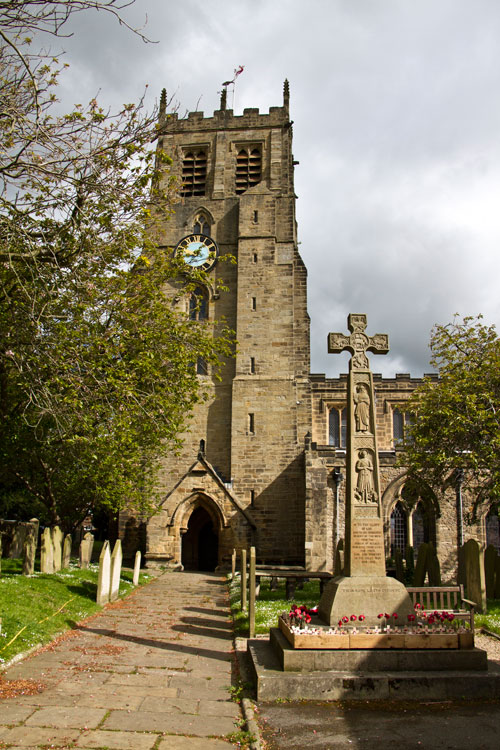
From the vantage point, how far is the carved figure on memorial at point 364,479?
800 centimetres

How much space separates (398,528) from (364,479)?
1740 cm

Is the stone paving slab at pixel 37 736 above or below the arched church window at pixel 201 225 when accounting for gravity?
below

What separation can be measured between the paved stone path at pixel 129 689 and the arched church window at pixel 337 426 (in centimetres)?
1934

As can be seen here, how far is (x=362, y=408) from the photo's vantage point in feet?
27.5

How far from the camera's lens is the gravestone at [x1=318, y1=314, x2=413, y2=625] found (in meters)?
7.24

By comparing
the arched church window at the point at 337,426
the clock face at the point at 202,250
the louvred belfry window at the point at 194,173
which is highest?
the louvred belfry window at the point at 194,173

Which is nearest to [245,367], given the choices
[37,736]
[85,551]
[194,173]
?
[85,551]

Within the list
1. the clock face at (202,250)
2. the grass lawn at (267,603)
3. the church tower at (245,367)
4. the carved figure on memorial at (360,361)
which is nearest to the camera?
the carved figure on memorial at (360,361)

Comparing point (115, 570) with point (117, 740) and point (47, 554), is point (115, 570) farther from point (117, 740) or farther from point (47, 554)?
point (117, 740)

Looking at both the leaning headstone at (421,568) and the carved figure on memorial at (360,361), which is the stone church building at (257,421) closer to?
the leaning headstone at (421,568)

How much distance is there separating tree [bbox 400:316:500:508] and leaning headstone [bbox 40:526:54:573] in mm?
9498

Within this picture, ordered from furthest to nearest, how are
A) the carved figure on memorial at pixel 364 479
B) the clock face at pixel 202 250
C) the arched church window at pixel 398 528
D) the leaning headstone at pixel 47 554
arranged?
the clock face at pixel 202 250
the arched church window at pixel 398 528
the leaning headstone at pixel 47 554
the carved figure on memorial at pixel 364 479

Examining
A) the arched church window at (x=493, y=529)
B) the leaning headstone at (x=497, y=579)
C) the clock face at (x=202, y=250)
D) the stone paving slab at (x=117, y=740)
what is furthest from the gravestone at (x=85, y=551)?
the arched church window at (x=493, y=529)

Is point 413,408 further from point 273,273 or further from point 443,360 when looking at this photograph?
point 273,273
